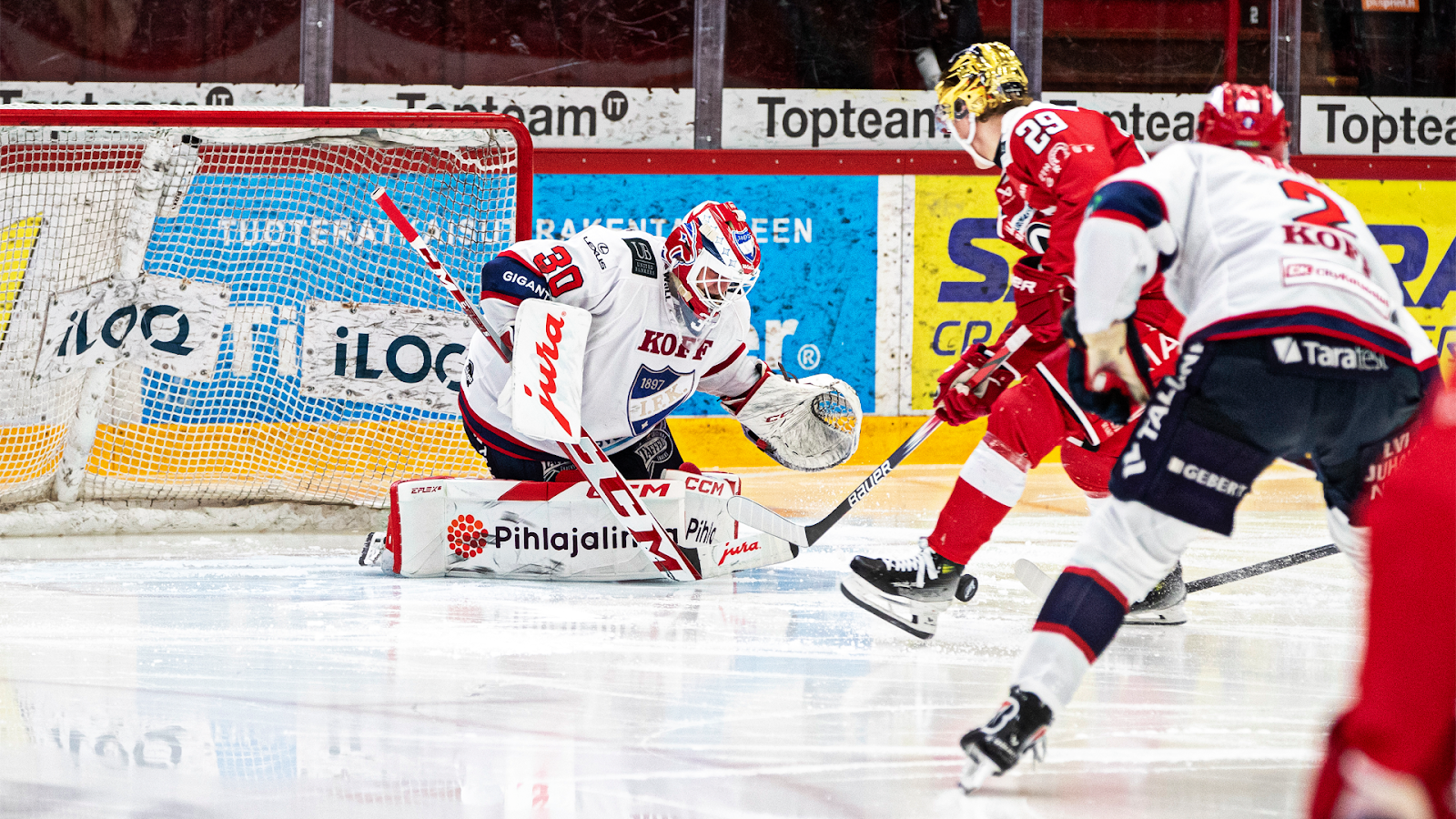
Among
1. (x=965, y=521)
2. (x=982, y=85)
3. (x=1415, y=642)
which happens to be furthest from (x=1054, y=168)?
(x=1415, y=642)

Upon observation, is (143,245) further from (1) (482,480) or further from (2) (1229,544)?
(2) (1229,544)

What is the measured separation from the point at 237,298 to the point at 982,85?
2.40 meters

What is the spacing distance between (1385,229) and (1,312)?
5.04 metres

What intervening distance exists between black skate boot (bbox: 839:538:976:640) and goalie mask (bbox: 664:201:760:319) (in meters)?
0.79

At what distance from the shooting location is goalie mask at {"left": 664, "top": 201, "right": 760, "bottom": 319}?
316 centimetres

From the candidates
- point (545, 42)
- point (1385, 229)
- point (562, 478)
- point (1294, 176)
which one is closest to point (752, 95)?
point (545, 42)

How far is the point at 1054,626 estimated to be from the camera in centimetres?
180

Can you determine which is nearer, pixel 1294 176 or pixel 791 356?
pixel 1294 176

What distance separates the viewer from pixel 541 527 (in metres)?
3.29

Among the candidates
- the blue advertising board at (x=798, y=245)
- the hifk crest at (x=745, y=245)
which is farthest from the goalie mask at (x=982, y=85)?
the blue advertising board at (x=798, y=245)

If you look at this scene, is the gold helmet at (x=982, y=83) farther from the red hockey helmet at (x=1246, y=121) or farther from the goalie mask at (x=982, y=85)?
the red hockey helmet at (x=1246, y=121)

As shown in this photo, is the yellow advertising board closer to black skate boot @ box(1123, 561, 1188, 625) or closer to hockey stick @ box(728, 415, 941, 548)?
hockey stick @ box(728, 415, 941, 548)

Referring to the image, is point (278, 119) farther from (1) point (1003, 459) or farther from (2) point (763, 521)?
(1) point (1003, 459)

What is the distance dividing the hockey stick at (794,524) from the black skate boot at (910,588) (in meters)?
0.49
